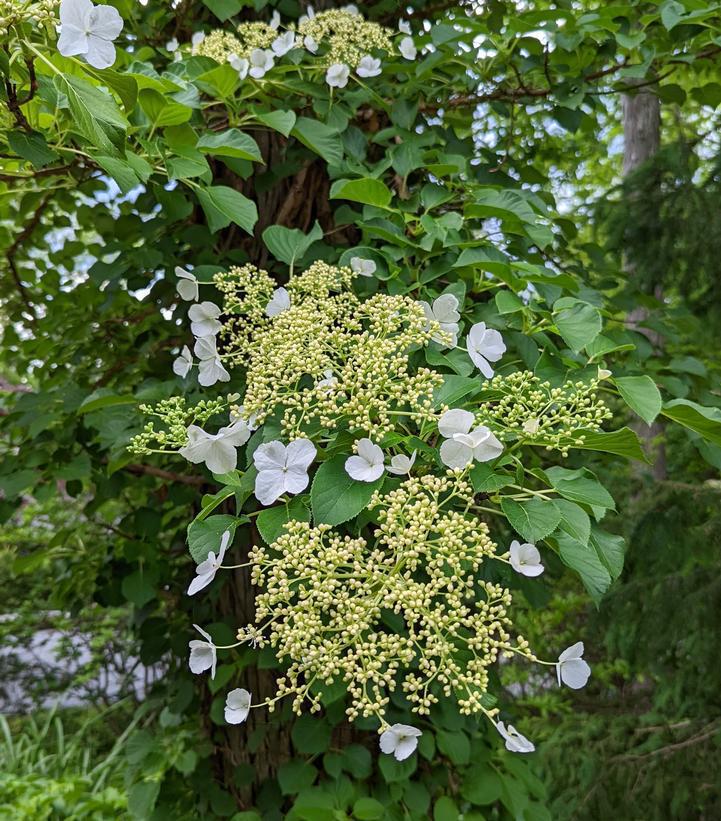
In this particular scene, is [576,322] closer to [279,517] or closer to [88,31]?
[279,517]

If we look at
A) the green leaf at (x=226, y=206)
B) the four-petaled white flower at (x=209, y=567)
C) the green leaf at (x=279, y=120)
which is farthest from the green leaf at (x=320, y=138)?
the four-petaled white flower at (x=209, y=567)

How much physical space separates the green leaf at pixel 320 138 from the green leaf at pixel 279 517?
679 mm

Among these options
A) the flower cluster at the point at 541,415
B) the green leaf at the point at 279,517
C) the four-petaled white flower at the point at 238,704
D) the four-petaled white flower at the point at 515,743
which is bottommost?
the four-petaled white flower at the point at 238,704

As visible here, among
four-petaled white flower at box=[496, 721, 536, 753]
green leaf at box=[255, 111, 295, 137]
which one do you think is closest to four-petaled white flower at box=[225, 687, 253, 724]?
four-petaled white flower at box=[496, 721, 536, 753]

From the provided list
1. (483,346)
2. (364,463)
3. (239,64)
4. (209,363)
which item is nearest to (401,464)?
(364,463)

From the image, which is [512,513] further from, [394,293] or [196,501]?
[196,501]

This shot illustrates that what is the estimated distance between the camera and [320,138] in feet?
4.21

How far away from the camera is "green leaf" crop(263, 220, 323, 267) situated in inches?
48.3

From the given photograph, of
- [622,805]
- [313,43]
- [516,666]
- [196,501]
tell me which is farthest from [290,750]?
[516,666]

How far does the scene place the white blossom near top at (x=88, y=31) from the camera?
0.75 m

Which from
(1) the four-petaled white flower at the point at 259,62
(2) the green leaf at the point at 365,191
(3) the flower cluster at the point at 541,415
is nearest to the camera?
(3) the flower cluster at the point at 541,415

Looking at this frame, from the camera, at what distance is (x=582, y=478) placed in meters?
0.88

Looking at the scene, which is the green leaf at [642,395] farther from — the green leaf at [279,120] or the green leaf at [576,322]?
the green leaf at [279,120]

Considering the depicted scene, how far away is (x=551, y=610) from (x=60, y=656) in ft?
9.85
